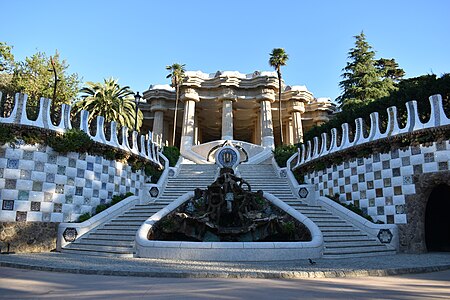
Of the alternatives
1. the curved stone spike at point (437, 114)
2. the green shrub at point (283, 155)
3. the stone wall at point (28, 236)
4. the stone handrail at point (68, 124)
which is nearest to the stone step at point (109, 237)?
the stone wall at point (28, 236)

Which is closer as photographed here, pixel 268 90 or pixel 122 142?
pixel 122 142

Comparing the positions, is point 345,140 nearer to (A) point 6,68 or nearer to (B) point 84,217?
(B) point 84,217

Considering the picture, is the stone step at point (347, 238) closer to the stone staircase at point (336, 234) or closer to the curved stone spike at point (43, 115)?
the stone staircase at point (336, 234)

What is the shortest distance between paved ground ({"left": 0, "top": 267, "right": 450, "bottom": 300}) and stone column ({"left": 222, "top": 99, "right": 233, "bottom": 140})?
110ft

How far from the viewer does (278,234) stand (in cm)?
1293

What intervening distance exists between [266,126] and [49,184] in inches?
1190

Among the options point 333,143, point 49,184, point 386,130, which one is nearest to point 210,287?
point 49,184

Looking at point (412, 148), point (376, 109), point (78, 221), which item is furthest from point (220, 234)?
point (376, 109)

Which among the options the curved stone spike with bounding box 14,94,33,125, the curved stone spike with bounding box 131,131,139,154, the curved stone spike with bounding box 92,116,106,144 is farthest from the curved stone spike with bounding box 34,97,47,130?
the curved stone spike with bounding box 131,131,139,154

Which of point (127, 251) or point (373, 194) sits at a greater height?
point (373, 194)

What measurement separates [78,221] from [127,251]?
363 centimetres

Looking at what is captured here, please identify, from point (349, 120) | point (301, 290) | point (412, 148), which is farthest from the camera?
point (349, 120)

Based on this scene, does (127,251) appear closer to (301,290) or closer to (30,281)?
(30,281)

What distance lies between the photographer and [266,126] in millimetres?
41031
